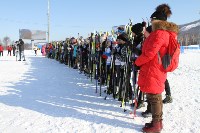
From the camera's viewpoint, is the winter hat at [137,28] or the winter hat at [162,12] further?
the winter hat at [137,28]

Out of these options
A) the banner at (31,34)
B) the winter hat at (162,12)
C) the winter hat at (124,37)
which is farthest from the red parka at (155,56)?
the banner at (31,34)

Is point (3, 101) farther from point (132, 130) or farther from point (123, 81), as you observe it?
point (132, 130)

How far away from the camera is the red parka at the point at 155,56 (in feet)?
15.3

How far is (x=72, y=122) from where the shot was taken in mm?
5609

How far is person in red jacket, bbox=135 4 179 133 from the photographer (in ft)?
15.3

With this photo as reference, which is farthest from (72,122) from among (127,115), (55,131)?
(127,115)

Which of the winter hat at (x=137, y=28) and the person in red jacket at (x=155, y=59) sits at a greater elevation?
the winter hat at (x=137, y=28)

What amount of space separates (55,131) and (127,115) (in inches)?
64.1

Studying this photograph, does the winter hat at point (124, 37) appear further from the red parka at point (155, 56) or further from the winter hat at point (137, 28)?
the red parka at point (155, 56)

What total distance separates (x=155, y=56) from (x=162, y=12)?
0.80 m

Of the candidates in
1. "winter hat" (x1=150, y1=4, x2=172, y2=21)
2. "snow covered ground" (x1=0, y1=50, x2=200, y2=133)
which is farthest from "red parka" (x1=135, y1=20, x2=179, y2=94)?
"snow covered ground" (x1=0, y1=50, x2=200, y2=133)

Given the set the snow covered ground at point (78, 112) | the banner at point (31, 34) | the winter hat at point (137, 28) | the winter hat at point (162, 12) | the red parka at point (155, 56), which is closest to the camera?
the red parka at point (155, 56)

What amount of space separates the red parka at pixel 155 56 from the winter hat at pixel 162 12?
229 mm

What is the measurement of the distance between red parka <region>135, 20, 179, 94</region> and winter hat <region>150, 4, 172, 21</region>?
23 centimetres
